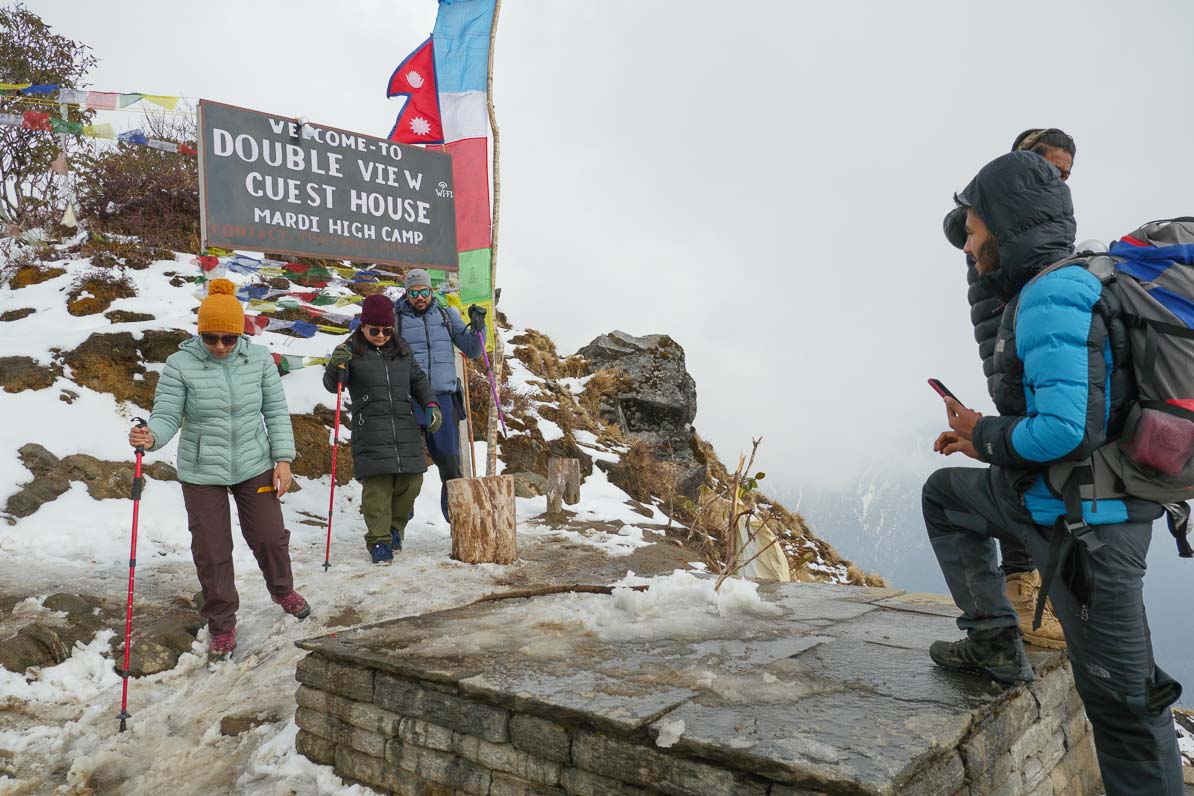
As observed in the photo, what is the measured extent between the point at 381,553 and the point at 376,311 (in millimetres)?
2053

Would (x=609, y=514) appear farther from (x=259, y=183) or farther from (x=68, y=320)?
(x=68, y=320)

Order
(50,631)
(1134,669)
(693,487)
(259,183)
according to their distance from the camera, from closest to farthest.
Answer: (1134,669), (50,631), (259,183), (693,487)

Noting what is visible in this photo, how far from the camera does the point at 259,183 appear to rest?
7.16m

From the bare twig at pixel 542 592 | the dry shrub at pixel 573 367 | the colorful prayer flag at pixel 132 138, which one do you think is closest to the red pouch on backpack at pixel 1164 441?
the bare twig at pixel 542 592

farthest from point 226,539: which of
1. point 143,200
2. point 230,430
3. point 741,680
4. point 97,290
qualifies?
point 143,200

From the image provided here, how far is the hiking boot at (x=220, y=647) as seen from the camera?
14.2 ft

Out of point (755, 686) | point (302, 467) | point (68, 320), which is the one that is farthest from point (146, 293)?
point (755, 686)

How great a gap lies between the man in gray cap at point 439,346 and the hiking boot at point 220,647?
9.24 feet

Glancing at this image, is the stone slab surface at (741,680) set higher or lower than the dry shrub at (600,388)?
lower

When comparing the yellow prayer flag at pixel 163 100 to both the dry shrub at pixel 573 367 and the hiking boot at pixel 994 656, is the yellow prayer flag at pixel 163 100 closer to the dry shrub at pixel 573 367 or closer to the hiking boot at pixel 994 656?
the hiking boot at pixel 994 656

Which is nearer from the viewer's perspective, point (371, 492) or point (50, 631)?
point (50, 631)

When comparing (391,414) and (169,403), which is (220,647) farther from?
(391,414)

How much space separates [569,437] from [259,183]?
262 inches

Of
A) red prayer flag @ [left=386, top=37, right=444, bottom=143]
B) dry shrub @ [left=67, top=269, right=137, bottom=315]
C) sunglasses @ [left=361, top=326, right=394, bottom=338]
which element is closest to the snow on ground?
dry shrub @ [left=67, top=269, right=137, bottom=315]
